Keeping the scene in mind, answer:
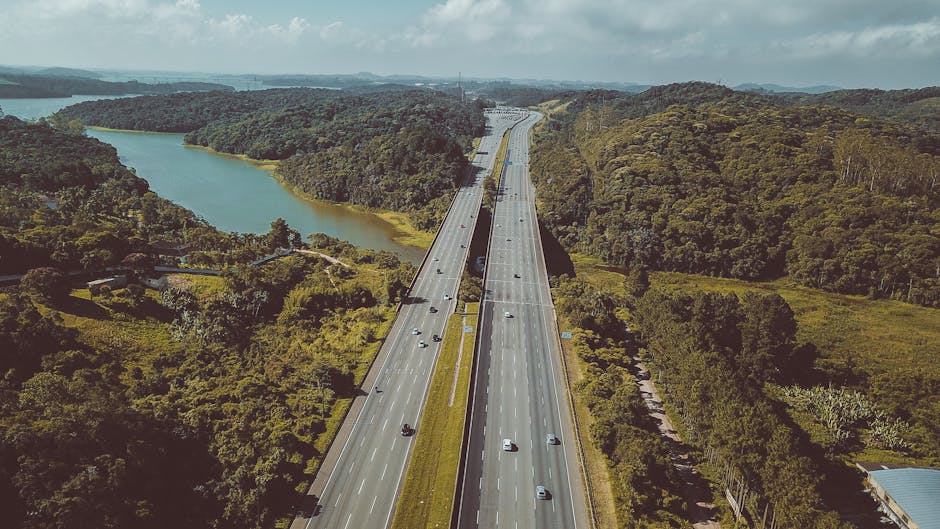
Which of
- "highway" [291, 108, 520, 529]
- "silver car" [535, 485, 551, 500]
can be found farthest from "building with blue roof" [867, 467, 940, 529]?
"highway" [291, 108, 520, 529]

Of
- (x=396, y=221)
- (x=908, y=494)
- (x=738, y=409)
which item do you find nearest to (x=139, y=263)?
(x=396, y=221)

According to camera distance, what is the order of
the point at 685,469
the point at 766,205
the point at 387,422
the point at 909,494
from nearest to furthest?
the point at 909,494
the point at 685,469
the point at 387,422
the point at 766,205

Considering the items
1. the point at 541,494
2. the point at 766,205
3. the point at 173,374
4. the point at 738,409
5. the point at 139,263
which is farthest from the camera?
the point at 766,205

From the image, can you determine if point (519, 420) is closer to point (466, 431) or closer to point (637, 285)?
point (466, 431)

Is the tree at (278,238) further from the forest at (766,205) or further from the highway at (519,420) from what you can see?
the forest at (766,205)

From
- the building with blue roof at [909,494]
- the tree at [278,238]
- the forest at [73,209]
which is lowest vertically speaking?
the building with blue roof at [909,494]

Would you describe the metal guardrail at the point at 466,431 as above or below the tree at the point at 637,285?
below

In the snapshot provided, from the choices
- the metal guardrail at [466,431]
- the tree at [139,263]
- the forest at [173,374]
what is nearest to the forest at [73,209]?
the forest at [173,374]
